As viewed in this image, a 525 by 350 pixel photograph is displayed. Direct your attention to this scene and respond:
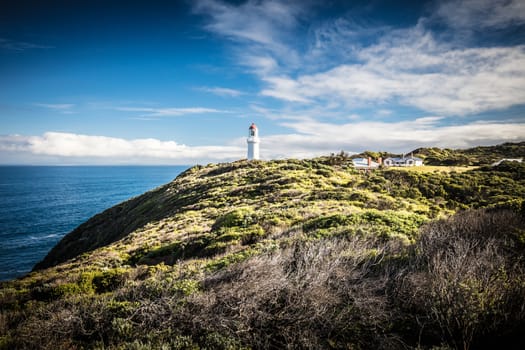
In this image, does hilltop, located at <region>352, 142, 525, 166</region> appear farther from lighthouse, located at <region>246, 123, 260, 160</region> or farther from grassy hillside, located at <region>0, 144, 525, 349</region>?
grassy hillside, located at <region>0, 144, 525, 349</region>

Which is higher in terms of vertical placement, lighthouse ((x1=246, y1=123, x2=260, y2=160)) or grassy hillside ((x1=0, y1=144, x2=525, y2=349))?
lighthouse ((x1=246, y1=123, x2=260, y2=160))

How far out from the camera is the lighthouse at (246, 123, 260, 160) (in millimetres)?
49562

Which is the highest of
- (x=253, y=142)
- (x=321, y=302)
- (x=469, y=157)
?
(x=253, y=142)

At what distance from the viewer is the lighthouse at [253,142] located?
4956 centimetres

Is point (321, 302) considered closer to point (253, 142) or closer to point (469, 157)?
point (253, 142)

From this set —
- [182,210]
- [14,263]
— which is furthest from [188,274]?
[14,263]

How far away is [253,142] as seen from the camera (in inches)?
1956

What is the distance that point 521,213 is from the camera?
7.15m

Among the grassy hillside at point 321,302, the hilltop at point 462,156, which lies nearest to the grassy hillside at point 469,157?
the hilltop at point 462,156

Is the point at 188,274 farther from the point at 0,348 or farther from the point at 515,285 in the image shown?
the point at 515,285

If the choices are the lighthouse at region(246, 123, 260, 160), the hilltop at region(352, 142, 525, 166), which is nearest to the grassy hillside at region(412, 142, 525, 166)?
the hilltop at region(352, 142, 525, 166)

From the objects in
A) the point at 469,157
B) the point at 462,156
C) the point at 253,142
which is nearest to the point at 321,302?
the point at 253,142

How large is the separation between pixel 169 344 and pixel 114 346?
86cm

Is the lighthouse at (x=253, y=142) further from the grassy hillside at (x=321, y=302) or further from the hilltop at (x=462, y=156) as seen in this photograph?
the grassy hillside at (x=321, y=302)
